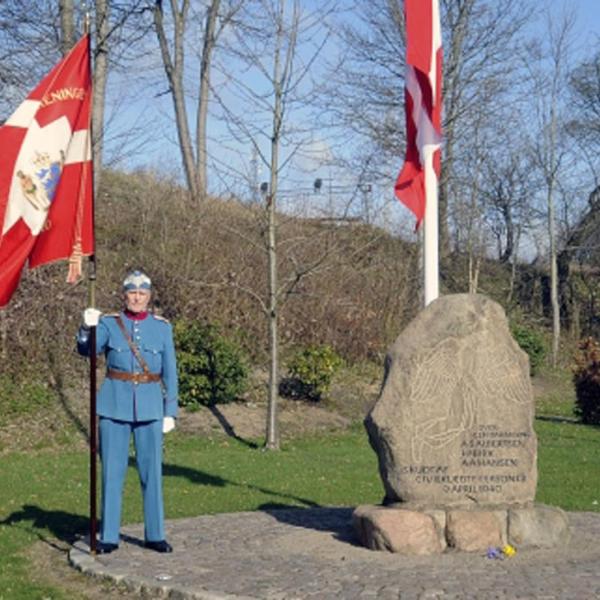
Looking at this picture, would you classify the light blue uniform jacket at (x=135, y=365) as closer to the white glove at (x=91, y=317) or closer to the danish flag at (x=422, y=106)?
the white glove at (x=91, y=317)

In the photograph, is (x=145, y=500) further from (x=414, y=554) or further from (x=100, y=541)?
(x=414, y=554)

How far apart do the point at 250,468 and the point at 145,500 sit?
6103mm

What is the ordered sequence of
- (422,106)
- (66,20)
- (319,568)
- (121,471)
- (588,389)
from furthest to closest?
(66,20), (588,389), (422,106), (121,471), (319,568)

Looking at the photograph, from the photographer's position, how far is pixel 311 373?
2206 centimetres

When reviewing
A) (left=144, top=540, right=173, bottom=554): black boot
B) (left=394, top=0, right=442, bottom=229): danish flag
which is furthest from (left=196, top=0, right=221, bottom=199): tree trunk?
(left=144, top=540, right=173, bottom=554): black boot

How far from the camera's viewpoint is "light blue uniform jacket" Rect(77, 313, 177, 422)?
9.70 m

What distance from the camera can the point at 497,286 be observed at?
3666 cm

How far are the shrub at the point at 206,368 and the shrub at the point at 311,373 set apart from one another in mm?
1202

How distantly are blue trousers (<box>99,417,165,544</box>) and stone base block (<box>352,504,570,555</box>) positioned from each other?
1.66 metres

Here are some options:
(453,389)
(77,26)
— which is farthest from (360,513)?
(77,26)

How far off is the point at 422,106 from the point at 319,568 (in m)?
4.20

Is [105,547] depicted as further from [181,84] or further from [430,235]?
[181,84]

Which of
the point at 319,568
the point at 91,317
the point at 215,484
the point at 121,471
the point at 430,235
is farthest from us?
the point at 215,484

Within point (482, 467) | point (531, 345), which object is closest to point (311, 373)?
point (531, 345)
